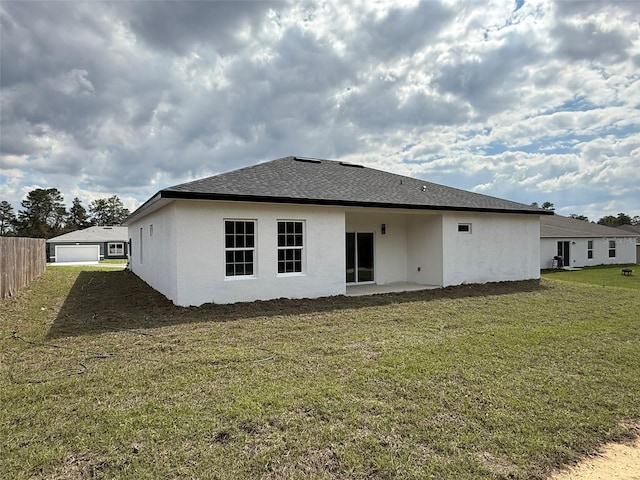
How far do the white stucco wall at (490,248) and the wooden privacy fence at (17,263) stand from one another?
13.4 metres

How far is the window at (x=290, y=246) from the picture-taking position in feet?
34.7

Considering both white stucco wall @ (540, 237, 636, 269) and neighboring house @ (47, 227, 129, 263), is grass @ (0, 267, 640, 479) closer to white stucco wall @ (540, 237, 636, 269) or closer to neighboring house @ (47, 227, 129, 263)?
white stucco wall @ (540, 237, 636, 269)

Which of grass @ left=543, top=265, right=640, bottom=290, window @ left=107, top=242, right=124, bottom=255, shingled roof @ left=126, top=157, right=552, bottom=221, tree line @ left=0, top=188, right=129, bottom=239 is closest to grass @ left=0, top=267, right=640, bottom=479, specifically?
shingled roof @ left=126, top=157, right=552, bottom=221

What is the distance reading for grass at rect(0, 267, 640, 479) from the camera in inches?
115

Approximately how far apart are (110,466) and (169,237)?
7.79 meters

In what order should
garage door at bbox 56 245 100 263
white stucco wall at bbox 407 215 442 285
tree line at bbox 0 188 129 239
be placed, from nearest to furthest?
1. white stucco wall at bbox 407 215 442 285
2. garage door at bbox 56 245 100 263
3. tree line at bbox 0 188 129 239

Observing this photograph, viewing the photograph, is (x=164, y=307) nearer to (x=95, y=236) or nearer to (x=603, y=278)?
(x=603, y=278)

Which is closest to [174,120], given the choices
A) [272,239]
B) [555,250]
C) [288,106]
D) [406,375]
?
[288,106]

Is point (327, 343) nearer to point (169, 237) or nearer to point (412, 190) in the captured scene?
point (169, 237)

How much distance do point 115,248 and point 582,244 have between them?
46.0 m

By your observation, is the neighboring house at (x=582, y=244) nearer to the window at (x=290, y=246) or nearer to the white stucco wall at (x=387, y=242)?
the white stucco wall at (x=387, y=242)

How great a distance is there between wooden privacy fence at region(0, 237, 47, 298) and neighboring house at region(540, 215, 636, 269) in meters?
29.7

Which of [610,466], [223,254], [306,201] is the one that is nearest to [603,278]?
[306,201]

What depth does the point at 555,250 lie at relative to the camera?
27.8 m
